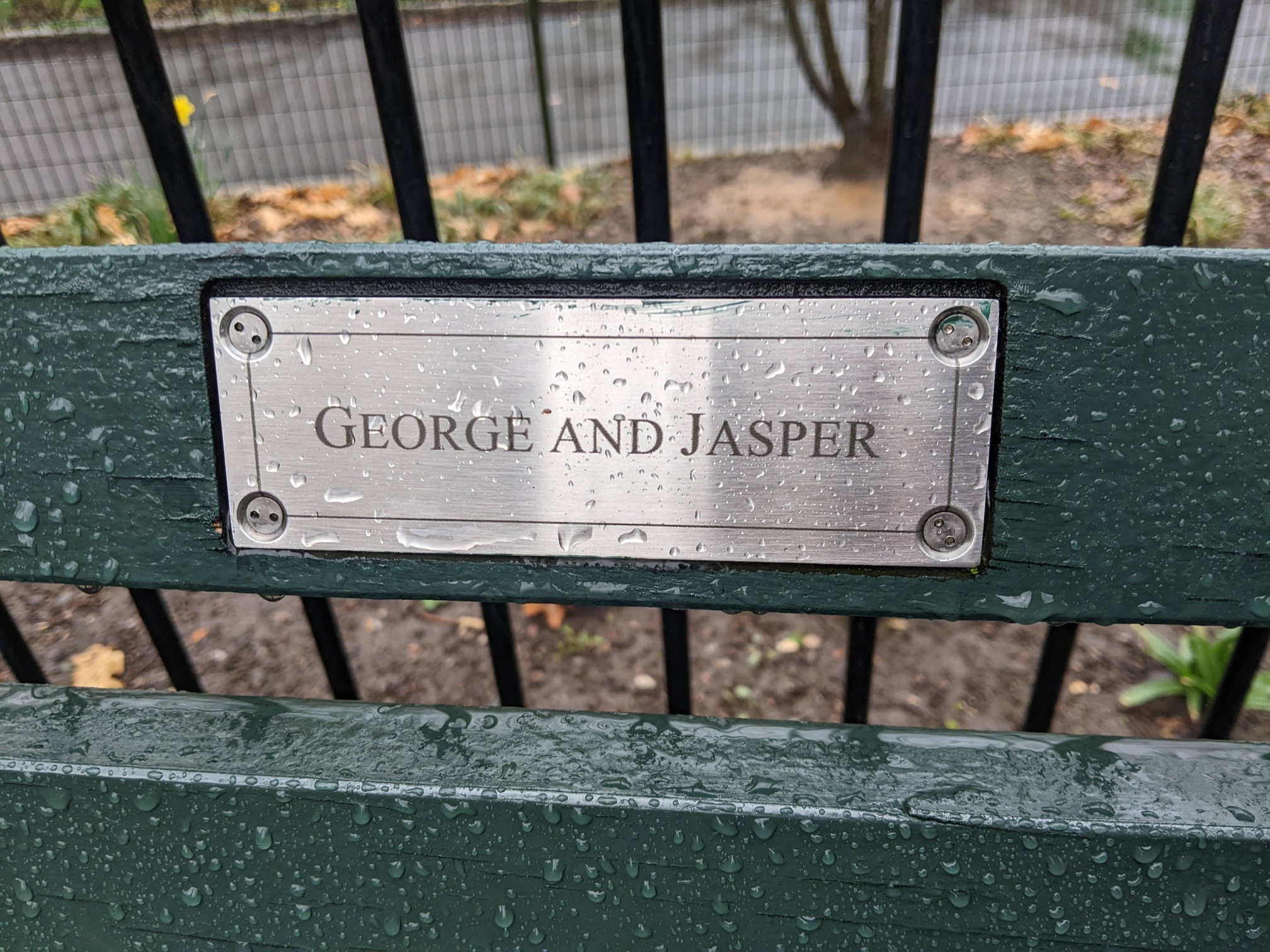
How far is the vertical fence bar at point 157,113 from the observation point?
70cm

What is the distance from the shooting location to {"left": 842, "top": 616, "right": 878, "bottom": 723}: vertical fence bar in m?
0.88

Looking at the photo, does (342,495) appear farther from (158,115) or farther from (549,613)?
(549,613)

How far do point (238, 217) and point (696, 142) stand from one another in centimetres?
286

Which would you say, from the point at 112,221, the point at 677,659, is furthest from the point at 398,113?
the point at 112,221

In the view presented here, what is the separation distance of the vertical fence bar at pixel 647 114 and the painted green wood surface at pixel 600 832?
16.9 inches

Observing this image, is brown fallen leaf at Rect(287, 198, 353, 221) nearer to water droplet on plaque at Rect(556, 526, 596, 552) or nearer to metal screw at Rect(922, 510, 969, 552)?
water droplet on plaque at Rect(556, 526, 596, 552)

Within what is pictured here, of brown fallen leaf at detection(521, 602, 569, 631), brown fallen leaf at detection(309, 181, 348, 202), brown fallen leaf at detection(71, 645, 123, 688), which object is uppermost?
brown fallen leaf at detection(309, 181, 348, 202)

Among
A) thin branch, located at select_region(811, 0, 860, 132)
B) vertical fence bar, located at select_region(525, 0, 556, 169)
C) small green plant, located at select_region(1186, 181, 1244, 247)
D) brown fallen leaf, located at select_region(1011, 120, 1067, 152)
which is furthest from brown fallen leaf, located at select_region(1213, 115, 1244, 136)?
vertical fence bar, located at select_region(525, 0, 556, 169)

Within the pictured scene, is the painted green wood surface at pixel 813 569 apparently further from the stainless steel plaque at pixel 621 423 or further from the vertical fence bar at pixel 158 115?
the vertical fence bar at pixel 158 115

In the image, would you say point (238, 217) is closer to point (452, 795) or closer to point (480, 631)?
point (480, 631)

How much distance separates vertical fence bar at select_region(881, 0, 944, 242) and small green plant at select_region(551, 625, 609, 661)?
5.59 feet

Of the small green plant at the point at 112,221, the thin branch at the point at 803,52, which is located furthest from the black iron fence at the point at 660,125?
the thin branch at the point at 803,52

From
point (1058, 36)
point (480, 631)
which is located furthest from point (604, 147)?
point (480, 631)

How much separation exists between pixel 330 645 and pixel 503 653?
0.19 m
